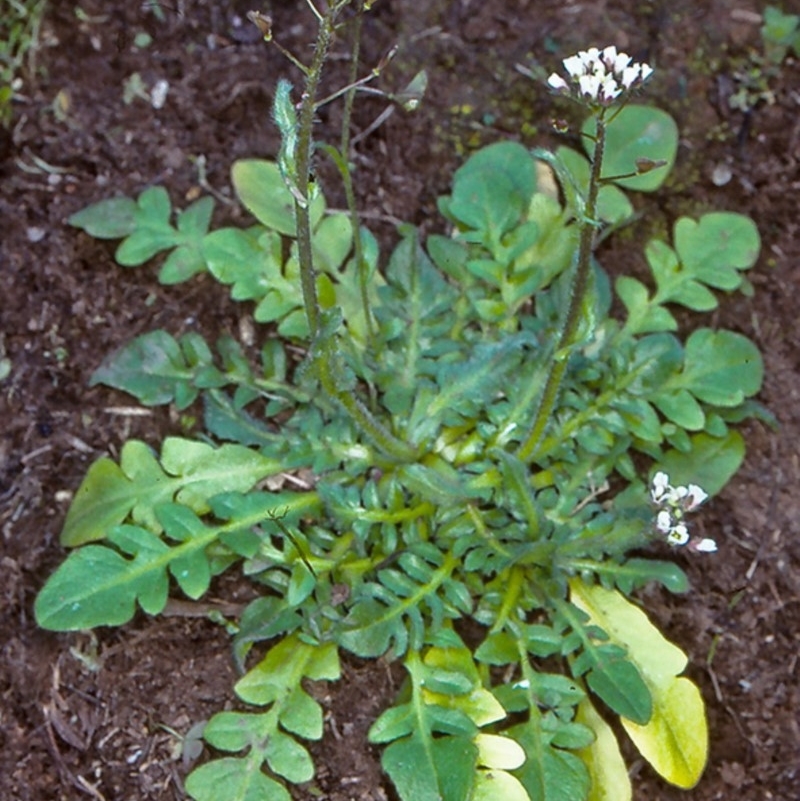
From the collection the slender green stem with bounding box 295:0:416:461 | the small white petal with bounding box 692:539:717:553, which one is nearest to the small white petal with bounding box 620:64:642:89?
the slender green stem with bounding box 295:0:416:461

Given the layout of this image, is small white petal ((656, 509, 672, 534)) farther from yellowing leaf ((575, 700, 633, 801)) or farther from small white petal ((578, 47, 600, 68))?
small white petal ((578, 47, 600, 68))

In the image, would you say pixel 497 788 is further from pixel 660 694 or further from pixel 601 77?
pixel 601 77

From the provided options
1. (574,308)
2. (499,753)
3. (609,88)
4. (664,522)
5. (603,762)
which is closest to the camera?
(609,88)

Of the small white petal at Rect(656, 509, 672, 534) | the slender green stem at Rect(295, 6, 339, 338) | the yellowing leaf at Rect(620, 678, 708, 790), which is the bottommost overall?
the yellowing leaf at Rect(620, 678, 708, 790)

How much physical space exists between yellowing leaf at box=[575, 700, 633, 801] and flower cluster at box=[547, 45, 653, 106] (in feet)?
5.28

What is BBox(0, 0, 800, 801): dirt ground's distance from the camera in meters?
3.01

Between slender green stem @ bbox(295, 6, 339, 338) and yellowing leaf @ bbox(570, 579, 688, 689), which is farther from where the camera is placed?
yellowing leaf @ bbox(570, 579, 688, 689)

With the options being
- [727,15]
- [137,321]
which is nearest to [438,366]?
[137,321]

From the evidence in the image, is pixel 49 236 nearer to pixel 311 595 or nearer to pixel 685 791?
pixel 311 595

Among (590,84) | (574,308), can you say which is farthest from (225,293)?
(590,84)

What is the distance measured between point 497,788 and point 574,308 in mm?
1187

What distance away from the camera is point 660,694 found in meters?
2.96

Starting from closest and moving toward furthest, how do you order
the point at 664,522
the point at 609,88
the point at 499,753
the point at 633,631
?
the point at 609,88
the point at 664,522
the point at 499,753
the point at 633,631

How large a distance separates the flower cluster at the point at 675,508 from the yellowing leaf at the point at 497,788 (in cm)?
71
